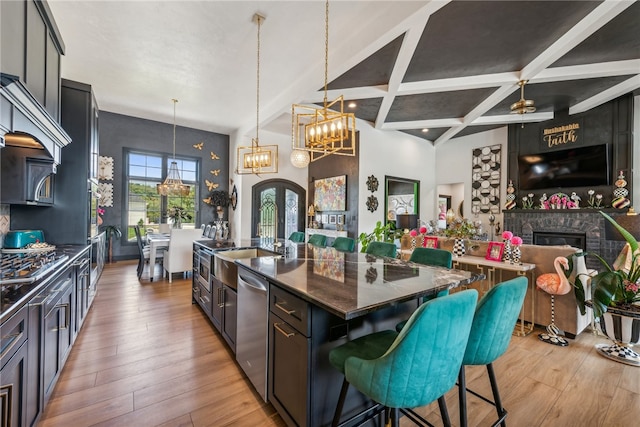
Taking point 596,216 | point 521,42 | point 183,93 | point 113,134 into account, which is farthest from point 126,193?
point 596,216

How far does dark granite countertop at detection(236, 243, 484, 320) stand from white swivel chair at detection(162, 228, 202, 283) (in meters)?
3.33

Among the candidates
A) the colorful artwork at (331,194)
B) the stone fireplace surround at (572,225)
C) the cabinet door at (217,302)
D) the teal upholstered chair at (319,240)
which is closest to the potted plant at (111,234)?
the colorful artwork at (331,194)

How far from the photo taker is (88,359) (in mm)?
2359

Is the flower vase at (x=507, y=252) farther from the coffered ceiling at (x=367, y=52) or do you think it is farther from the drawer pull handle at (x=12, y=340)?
the drawer pull handle at (x=12, y=340)

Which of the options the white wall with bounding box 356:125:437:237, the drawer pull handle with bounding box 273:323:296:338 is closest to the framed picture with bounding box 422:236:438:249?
the white wall with bounding box 356:125:437:237

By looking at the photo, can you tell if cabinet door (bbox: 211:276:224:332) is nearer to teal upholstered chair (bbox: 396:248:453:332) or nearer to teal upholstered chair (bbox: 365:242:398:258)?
teal upholstered chair (bbox: 365:242:398:258)

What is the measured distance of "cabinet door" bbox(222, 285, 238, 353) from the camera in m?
2.34

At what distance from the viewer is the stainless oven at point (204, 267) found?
298cm

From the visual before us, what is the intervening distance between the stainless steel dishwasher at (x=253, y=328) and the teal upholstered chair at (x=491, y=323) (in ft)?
3.82

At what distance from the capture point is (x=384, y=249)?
113 inches

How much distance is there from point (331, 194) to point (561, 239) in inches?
195

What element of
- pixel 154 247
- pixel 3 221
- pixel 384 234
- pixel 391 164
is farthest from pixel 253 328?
pixel 391 164

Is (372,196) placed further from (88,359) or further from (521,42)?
(88,359)

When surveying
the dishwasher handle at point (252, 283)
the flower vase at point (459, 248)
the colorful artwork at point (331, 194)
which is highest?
the colorful artwork at point (331, 194)
